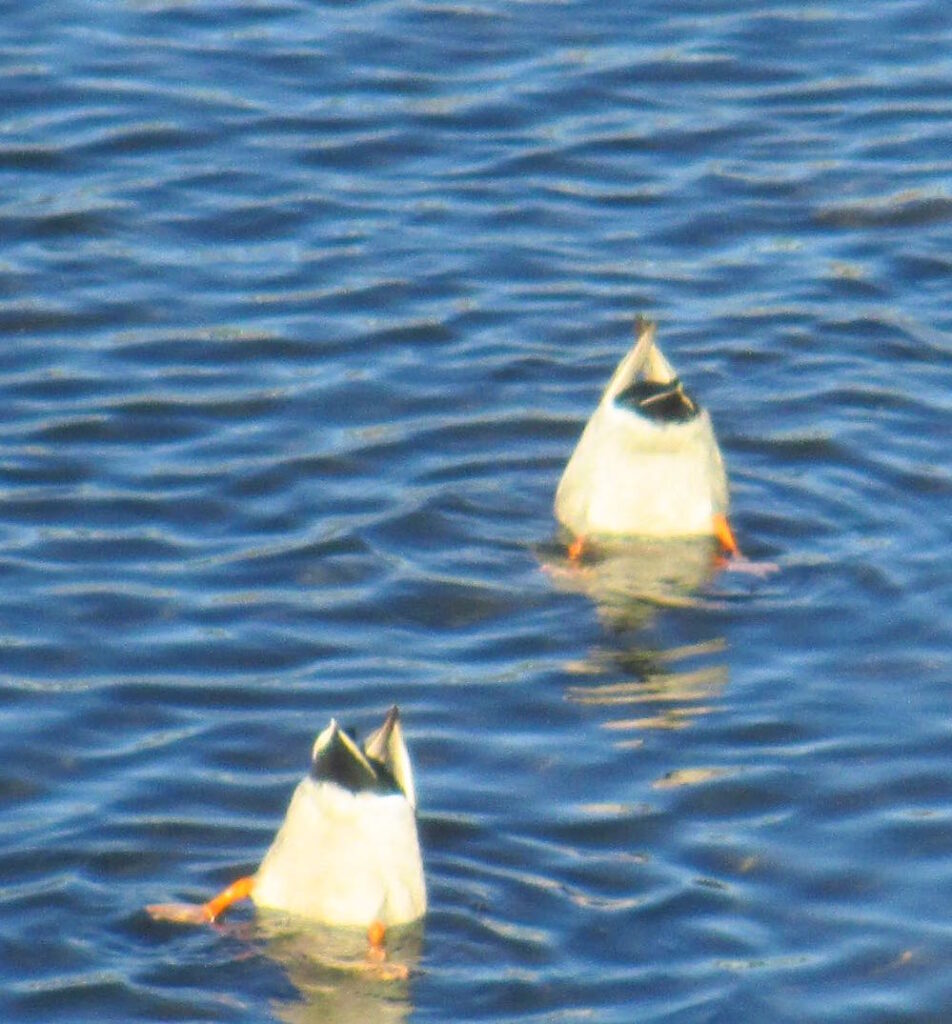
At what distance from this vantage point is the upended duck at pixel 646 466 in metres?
10.6

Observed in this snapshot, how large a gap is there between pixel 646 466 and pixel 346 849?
3432mm

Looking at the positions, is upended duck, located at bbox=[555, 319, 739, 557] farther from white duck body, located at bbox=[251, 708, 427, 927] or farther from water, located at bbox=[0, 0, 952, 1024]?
white duck body, located at bbox=[251, 708, 427, 927]

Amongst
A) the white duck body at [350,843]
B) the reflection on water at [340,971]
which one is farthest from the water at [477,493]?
the white duck body at [350,843]

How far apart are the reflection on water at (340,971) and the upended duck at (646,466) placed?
3093mm

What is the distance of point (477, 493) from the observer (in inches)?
437

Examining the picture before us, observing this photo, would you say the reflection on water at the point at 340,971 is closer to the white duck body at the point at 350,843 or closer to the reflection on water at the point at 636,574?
the white duck body at the point at 350,843

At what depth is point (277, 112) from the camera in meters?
14.9

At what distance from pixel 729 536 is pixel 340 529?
151 cm

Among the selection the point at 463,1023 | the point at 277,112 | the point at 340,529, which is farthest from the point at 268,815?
the point at 277,112

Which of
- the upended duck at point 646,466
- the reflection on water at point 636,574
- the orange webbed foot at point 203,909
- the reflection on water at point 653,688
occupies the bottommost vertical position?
the orange webbed foot at point 203,909

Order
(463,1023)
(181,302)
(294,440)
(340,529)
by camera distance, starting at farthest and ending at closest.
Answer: (181,302) → (294,440) → (340,529) → (463,1023)

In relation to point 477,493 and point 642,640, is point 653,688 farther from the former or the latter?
point 477,493

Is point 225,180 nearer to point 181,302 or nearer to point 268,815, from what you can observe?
point 181,302

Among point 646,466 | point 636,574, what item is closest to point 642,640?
point 636,574
